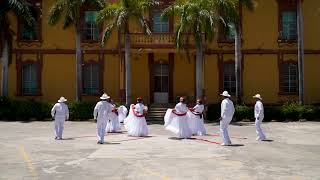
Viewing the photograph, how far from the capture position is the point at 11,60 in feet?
110

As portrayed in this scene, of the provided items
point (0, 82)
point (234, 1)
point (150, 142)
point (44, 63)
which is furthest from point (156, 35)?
point (150, 142)

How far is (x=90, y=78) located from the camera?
115 feet

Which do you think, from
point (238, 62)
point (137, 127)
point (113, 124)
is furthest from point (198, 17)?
point (137, 127)

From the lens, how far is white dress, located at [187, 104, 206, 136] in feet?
66.8

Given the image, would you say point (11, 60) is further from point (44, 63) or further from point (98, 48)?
point (98, 48)

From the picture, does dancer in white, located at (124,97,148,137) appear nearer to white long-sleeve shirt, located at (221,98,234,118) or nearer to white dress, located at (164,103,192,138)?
white dress, located at (164,103,192,138)

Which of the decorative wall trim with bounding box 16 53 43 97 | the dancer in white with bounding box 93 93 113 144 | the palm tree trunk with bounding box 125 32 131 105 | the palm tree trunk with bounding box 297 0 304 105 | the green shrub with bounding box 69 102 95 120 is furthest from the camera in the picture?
the decorative wall trim with bounding box 16 53 43 97

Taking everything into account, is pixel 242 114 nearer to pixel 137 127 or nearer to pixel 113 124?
pixel 113 124

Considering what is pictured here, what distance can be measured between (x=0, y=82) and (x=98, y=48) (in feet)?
23.0

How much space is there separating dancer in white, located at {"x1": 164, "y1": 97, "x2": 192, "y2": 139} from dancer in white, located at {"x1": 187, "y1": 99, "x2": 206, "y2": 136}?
63 centimetres

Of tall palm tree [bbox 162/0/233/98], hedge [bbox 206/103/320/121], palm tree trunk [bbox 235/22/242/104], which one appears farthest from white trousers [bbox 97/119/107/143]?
palm tree trunk [bbox 235/22/242/104]

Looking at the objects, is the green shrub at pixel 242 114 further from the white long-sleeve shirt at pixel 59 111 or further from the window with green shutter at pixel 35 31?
the window with green shutter at pixel 35 31

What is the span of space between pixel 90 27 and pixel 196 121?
17027mm

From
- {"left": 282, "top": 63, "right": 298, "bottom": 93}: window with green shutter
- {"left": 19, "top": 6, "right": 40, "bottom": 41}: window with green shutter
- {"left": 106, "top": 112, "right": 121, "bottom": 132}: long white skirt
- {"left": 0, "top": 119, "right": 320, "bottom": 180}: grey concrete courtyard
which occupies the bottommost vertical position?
{"left": 0, "top": 119, "right": 320, "bottom": 180}: grey concrete courtyard
